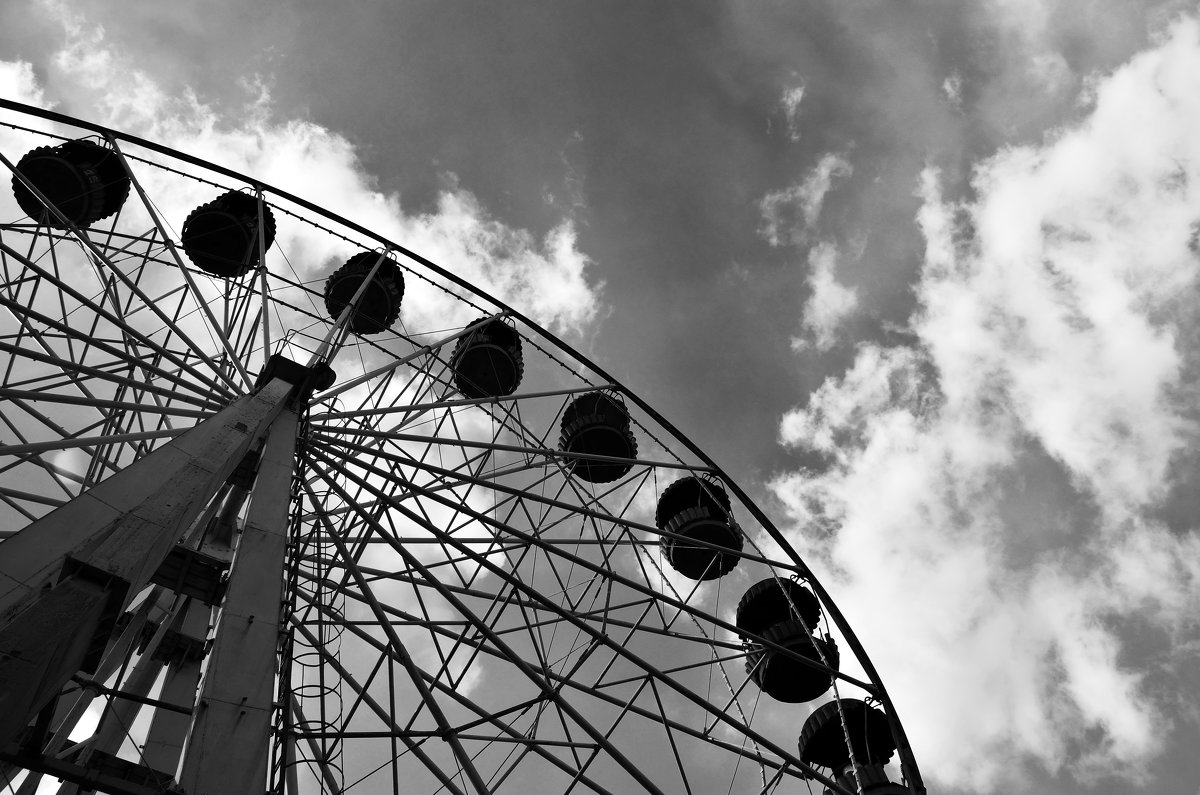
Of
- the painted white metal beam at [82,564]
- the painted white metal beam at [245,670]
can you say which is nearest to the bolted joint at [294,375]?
the painted white metal beam at [245,670]

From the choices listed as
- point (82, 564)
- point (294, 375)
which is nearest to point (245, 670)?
point (82, 564)

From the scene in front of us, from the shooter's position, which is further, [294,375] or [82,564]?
[294,375]

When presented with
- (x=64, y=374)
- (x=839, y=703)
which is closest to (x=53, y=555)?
(x=64, y=374)

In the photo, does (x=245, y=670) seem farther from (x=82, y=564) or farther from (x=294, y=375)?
(x=294, y=375)

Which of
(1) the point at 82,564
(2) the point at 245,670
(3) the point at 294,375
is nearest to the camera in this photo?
(1) the point at 82,564

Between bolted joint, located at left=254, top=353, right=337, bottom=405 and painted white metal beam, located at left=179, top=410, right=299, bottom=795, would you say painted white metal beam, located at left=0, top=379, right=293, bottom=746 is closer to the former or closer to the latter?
painted white metal beam, located at left=179, top=410, right=299, bottom=795

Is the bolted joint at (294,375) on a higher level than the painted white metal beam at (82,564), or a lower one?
higher

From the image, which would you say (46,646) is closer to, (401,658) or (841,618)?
(401,658)

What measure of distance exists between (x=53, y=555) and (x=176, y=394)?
21.6ft

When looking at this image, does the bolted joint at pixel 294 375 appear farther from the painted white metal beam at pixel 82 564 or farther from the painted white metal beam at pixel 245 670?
the painted white metal beam at pixel 82 564

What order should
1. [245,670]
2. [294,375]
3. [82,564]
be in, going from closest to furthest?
[82,564]
[245,670]
[294,375]

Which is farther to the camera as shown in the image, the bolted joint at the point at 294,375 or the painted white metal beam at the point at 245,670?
the bolted joint at the point at 294,375

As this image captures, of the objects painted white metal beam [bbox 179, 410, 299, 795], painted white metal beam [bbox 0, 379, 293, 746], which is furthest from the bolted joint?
painted white metal beam [bbox 0, 379, 293, 746]

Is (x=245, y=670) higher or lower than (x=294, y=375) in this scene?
lower
